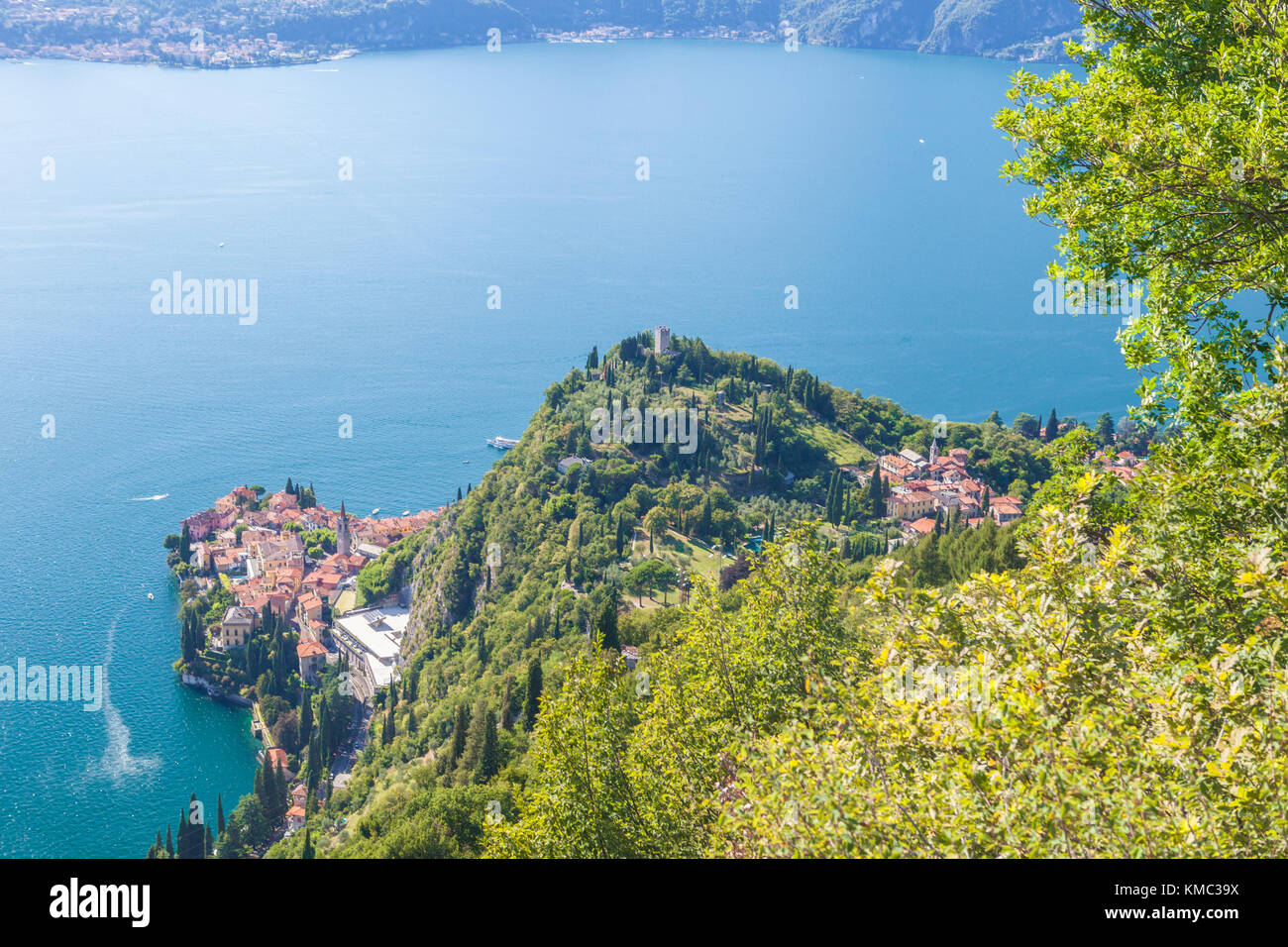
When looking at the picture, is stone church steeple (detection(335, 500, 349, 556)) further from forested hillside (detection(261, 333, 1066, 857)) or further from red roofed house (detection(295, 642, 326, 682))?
red roofed house (detection(295, 642, 326, 682))

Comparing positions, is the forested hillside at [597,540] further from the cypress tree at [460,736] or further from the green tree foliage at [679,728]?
the green tree foliage at [679,728]

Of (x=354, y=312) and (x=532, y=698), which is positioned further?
(x=354, y=312)

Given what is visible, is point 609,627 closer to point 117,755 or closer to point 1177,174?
point 117,755

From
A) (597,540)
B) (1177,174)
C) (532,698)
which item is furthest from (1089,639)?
(597,540)

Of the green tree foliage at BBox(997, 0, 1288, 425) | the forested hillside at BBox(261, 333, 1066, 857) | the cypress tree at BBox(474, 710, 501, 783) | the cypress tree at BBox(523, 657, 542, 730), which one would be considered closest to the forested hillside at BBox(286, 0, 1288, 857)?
the green tree foliage at BBox(997, 0, 1288, 425)

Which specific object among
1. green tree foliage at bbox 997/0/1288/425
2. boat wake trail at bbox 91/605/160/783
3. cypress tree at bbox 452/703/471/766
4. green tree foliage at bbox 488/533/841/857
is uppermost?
green tree foliage at bbox 997/0/1288/425

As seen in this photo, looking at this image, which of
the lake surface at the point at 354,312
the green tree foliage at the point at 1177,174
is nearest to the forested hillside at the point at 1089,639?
the green tree foliage at the point at 1177,174

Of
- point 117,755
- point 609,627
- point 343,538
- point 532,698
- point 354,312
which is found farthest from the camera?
point 354,312
